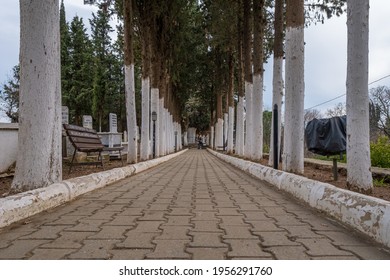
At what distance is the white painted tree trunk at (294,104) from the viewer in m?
8.59

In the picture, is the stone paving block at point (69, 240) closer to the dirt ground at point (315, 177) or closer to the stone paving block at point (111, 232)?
the stone paving block at point (111, 232)

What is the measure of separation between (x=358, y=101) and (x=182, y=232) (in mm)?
3423

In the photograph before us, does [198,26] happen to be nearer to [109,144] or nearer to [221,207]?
[109,144]

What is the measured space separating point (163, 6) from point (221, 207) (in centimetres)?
1636

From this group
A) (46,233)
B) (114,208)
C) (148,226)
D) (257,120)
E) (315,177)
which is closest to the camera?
(46,233)

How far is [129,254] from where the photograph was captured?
3002 millimetres

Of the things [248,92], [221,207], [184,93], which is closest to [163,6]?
[248,92]

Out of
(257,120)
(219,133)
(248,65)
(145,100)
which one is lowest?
(219,133)

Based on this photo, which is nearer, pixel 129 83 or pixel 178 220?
pixel 178 220

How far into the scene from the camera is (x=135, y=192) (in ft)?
22.5

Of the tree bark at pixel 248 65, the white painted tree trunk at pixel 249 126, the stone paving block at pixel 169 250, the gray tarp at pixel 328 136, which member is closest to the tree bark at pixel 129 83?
the white painted tree trunk at pixel 249 126

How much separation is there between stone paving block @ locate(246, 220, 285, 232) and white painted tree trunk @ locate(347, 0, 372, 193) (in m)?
2.03

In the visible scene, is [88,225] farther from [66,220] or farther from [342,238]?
[342,238]

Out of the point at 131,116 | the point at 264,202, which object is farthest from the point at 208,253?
the point at 131,116
